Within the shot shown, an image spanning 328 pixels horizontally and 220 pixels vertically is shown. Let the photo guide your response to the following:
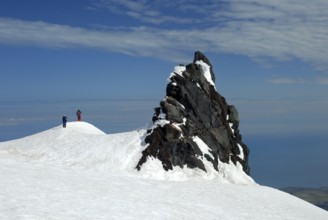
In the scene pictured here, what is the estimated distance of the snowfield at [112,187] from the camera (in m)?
25.2

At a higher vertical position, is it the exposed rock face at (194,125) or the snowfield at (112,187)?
the exposed rock face at (194,125)

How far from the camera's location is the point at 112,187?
33219 millimetres

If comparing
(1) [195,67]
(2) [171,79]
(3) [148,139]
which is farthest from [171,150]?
(1) [195,67]

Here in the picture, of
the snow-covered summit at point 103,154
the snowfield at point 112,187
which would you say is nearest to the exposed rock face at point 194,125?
the snow-covered summit at point 103,154

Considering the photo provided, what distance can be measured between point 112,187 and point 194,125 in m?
20.1

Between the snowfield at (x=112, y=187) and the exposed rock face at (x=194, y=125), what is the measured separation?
1.47 meters

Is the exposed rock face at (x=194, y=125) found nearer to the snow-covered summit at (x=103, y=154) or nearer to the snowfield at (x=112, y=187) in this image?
the snow-covered summit at (x=103, y=154)

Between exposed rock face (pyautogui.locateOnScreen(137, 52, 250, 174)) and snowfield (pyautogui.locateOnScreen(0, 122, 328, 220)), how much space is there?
1.47 meters

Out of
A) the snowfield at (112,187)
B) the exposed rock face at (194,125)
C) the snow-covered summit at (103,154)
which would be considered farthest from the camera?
the exposed rock face at (194,125)

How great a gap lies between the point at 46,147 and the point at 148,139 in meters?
13.5

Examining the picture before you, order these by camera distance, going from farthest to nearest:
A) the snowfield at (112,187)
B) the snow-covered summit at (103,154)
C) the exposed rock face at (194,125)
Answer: the exposed rock face at (194,125), the snow-covered summit at (103,154), the snowfield at (112,187)

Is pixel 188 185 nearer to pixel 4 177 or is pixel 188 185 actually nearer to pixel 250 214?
pixel 250 214

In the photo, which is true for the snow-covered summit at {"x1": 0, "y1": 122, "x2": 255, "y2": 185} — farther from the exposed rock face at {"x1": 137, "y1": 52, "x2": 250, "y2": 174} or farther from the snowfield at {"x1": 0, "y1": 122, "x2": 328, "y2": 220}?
the exposed rock face at {"x1": 137, "y1": 52, "x2": 250, "y2": 174}

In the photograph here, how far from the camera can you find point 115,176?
38.6 metres
